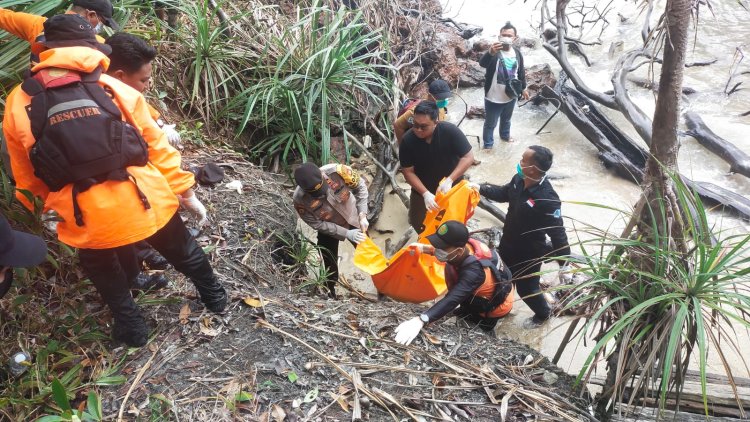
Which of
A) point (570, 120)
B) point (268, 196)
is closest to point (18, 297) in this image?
point (268, 196)

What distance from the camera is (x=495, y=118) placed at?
6449 mm

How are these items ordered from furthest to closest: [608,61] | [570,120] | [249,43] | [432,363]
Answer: [608,61], [570,120], [249,43], [432,363]

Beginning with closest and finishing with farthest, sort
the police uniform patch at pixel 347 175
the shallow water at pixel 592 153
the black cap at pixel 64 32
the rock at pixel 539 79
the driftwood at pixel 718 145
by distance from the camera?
the black cap at pixel 64 32
the police uniform patch at pixel 347 175
the shallow water at pixel 592 153
the driftwood at pixel 718 145
the rock at pixel 539 79

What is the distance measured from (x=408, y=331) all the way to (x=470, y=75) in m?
6.44

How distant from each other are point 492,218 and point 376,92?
1935mm

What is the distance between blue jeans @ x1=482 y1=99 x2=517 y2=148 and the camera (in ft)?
20.8

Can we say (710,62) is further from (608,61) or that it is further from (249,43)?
(249,43)

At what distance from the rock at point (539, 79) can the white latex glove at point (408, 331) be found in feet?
20.0

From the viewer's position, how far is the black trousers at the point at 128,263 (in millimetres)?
2295

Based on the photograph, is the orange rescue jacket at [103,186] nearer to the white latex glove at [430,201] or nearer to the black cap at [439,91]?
the white latex glove at [430,201]

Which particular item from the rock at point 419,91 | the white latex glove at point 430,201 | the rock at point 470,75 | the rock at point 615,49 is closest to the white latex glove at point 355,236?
the white latex glove at point 430,201

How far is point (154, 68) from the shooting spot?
466 centimetres

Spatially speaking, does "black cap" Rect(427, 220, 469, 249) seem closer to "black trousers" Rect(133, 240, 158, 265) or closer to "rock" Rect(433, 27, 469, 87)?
"black trousers" Rect(133, 240, 158, 265)

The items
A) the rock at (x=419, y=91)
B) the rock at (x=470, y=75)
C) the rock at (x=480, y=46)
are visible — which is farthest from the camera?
the rock at (x=480, y=46)
